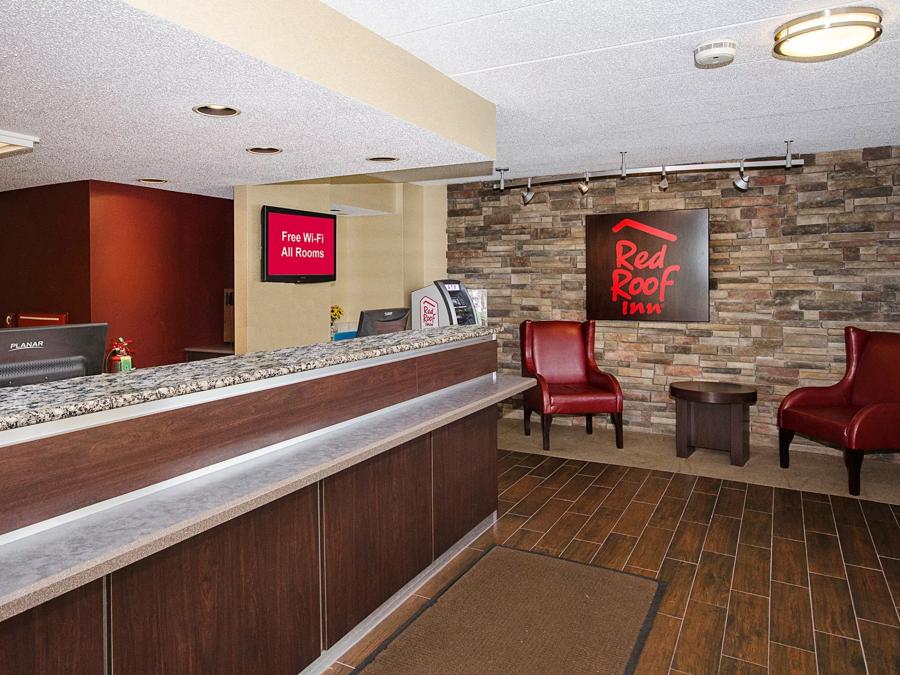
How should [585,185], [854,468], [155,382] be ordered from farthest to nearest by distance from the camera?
1. [585,185]
2. [854,468]
3. [155,382]

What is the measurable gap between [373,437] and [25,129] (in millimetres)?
2154

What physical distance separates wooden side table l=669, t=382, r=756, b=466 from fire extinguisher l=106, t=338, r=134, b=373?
13.6 feet

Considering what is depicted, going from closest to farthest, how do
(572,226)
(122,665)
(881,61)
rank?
(122,665) < (881,61) < (572,226)

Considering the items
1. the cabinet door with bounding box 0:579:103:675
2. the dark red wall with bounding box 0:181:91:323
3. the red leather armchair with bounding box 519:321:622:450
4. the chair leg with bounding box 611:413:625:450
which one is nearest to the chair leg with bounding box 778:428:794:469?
the chair leg with bounding box 611:413:625:450

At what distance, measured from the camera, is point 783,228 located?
5.45 meters

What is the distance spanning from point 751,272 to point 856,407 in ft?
4.70

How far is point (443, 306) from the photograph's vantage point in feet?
20.6

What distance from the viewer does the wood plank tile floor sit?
Result: 8.23 ft

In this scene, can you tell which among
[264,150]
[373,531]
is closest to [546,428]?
[373,531]

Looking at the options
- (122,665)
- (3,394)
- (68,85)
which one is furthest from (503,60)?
(122,665)

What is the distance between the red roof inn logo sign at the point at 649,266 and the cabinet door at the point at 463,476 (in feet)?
9.52

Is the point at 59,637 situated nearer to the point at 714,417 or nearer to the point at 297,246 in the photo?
the point at 297,246

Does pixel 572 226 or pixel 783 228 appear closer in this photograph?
pixel 783 228

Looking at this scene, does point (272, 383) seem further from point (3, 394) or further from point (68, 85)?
point (68, 85)
